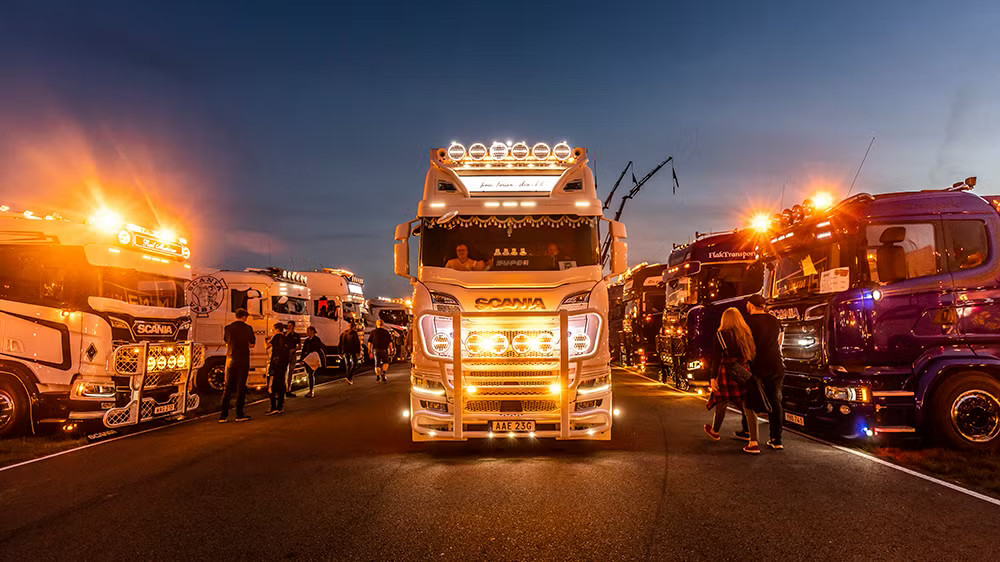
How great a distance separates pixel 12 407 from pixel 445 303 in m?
6.93

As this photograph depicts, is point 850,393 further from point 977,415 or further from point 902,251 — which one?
point 902,251

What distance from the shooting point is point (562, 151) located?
29.2ft

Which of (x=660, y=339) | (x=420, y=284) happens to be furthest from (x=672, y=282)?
(x=420, y=284)

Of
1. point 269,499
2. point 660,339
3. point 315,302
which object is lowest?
point 269,499

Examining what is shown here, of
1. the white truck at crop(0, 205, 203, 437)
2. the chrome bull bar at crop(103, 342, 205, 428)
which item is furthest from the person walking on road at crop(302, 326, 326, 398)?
the white truck at crop(0, 205, 203, 437)

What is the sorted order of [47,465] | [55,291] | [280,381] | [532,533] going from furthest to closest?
[280,381] → [55,291] → [47,465] → [532,533]

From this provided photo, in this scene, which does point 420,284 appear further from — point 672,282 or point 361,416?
point 672,282

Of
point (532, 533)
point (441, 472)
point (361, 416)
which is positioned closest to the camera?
point (532, 533)

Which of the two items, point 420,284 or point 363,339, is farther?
point 363,339

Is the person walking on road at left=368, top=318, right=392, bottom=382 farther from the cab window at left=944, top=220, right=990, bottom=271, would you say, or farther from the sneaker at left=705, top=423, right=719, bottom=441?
the cab window at left=944, top=220, right=990, bottom=271

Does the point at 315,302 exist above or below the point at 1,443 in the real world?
above

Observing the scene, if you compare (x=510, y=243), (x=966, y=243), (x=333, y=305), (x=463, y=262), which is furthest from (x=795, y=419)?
(x=333, y=305)

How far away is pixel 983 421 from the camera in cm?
776

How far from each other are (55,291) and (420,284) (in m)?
5.97
